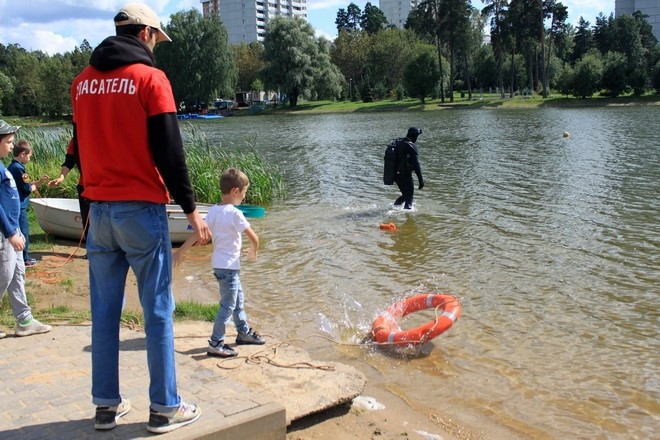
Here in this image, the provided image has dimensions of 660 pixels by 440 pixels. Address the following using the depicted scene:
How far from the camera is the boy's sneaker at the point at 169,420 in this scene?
133 inches

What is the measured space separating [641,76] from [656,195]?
54.4m

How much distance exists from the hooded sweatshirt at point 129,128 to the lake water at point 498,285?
9.65 feet

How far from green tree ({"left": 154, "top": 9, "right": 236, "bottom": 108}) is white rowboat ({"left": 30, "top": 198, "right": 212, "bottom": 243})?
5966 centimetres

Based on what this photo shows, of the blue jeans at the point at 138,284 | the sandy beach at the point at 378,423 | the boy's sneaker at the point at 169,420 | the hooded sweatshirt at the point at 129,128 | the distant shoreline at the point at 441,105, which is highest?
the distant shoreline at the point at 441,105

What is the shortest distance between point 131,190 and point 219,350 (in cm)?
222

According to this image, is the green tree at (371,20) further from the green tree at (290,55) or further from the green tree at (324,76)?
the green tree at (290,55)

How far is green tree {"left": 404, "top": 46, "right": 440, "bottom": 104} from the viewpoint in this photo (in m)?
75.9

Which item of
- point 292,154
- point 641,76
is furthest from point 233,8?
point 292,154

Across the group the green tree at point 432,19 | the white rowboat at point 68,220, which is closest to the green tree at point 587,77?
the green tree at point 432,19

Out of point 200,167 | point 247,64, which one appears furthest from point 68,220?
point 247,64

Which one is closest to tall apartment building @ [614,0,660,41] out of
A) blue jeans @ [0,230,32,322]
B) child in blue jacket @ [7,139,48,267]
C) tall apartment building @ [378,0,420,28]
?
tall apartment building @ [378,0,420,28]

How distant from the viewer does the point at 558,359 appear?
6055 mm

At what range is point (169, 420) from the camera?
342cm

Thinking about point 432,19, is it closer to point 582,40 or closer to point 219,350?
point 582,40
